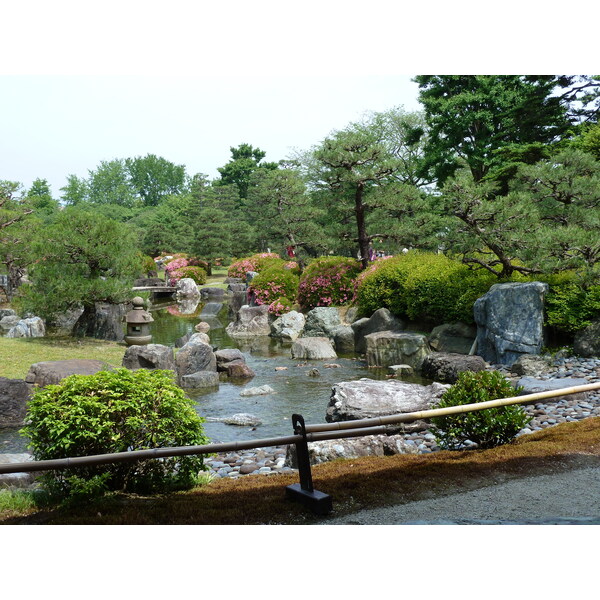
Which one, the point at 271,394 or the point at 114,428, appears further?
the point at 271,394

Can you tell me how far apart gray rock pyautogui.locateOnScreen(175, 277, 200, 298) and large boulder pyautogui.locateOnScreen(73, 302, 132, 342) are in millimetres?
8474

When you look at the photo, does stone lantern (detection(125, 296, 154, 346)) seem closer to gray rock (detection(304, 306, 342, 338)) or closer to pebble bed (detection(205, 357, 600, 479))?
gray rock (detection(304, 306, 342, 338))

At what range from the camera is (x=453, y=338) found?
1067 centimetres

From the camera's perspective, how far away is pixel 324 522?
3.05 meters

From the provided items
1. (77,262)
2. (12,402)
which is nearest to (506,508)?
(12,402)

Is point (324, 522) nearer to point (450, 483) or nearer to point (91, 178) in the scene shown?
point (450, 483)

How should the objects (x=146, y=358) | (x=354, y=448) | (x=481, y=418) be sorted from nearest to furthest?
1. (x=481, y=418)
2. (x=354, y=448)
3. (x=146, y=358)

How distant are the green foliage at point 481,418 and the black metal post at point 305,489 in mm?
1739

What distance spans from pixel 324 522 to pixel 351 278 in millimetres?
12621

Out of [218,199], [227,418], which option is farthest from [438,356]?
[218,199]

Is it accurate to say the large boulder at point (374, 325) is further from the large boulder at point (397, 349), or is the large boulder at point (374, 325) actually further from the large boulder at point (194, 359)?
the large boulder at point (194, 359)

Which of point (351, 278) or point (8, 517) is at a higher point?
point (351, 278)

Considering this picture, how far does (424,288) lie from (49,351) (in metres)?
7.43

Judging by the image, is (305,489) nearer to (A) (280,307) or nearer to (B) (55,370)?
(B) (55,370)
